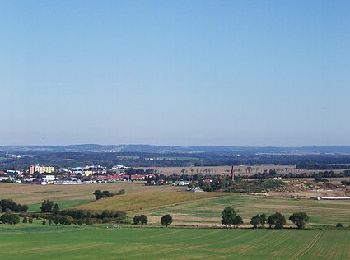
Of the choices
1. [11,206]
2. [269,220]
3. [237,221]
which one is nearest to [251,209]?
[237,221]

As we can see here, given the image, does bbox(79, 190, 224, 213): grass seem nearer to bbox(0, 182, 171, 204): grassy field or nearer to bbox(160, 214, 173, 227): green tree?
bbox(0, 182, 171, 204): grassy field

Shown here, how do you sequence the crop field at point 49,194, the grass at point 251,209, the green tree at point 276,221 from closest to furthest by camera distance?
the green tree at point 276,221
the grass at point 251,209
the crop field at point 49,194

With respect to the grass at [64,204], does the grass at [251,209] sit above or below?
above

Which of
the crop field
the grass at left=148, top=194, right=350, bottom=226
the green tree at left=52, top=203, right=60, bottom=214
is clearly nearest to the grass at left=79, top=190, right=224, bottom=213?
the grass at left=148, top=194, right=350, bottom=226

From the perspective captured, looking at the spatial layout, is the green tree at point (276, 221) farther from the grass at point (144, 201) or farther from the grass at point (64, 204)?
the grass at point (64, 204)

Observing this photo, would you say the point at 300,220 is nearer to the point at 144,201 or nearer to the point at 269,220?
the point at 269,220

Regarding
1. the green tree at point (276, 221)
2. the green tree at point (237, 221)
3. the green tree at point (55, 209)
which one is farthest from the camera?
the green tree at point (55, 209)

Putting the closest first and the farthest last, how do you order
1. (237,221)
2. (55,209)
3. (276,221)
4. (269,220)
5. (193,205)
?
(276,221) < (269,220) < (237,221) < (55,209) < (193,205)

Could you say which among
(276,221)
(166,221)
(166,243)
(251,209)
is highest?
(276,221)

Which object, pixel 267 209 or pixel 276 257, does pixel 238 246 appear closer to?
pixel 276 257

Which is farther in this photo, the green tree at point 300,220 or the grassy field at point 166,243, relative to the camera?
the green tree at point 300,220

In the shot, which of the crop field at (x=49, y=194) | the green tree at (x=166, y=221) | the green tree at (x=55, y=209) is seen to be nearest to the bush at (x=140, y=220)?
the green tree at (x=166, y=221)
